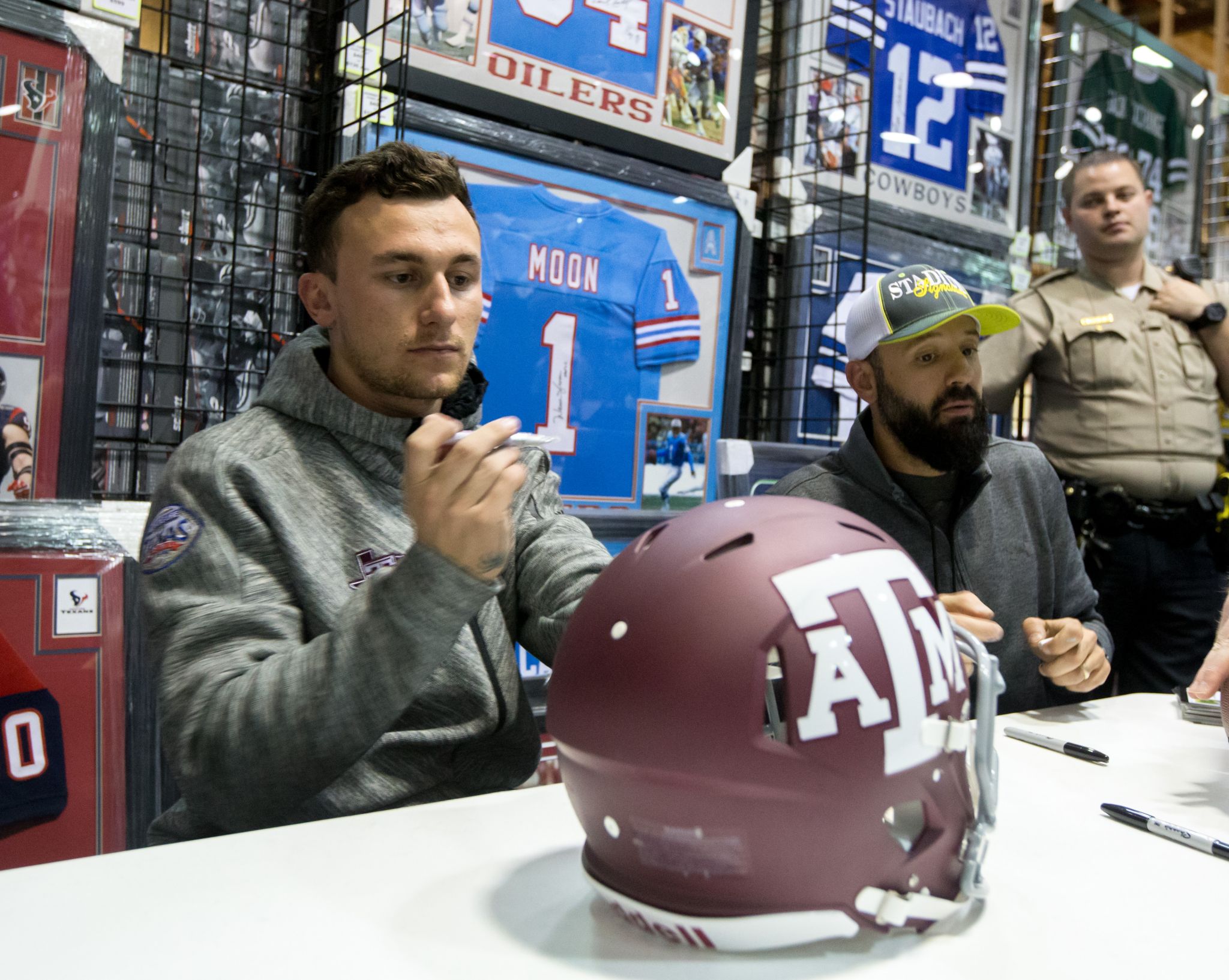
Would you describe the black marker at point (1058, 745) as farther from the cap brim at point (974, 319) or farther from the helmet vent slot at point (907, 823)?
Result: the cap brim at point (974, 319)

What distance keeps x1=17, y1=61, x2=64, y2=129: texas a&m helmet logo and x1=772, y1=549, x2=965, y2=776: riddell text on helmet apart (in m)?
1.52

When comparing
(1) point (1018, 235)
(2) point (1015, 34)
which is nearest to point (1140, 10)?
(2) point (1015, 34)

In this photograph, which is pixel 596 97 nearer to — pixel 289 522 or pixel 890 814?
pixel 289 522

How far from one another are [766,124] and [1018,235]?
129 cm

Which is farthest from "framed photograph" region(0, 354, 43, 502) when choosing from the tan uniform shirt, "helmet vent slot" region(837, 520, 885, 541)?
the tan uniform shirt

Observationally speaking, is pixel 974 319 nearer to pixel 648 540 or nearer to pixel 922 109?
pixel 648 540

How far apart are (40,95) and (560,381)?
48.9 inches

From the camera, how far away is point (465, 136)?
2234 millimetres

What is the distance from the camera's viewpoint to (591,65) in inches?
96.4

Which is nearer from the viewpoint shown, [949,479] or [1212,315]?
[949,479]

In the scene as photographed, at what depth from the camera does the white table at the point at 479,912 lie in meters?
0.62

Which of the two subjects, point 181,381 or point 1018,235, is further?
point 1018,235

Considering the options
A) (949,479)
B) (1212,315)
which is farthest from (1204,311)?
(949,479)

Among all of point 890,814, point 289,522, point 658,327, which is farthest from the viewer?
point 658,327
